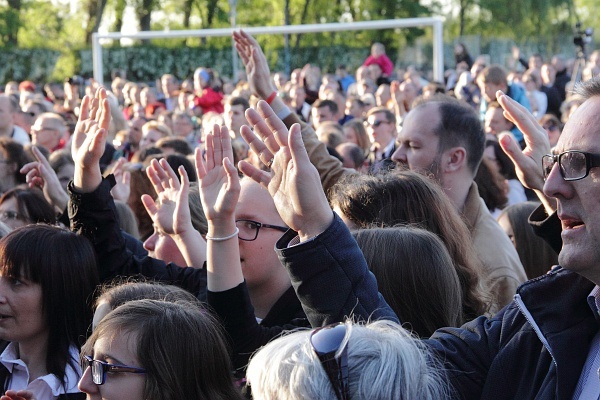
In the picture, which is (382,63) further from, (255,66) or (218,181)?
(218,181)

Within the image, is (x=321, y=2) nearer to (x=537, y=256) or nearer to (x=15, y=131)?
(x=15, y=131)

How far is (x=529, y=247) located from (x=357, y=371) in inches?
117

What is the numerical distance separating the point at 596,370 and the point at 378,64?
16.8 m

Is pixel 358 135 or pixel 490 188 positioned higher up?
pixel 490 188

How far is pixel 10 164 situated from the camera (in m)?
6.55

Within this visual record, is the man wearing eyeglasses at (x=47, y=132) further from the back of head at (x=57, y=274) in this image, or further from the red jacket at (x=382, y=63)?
the red jacket at (x=382, y=63)

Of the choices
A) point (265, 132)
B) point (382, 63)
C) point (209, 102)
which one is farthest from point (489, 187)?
point (382, 63)

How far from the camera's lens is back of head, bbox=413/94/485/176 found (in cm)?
437

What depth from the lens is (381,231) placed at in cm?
274

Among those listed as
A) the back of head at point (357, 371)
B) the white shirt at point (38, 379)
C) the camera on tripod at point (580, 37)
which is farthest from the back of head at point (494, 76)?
the back of head at point (357, 371)

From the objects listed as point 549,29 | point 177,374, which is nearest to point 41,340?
point 177,374

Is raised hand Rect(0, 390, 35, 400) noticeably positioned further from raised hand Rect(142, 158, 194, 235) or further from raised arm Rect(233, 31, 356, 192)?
raised arm Rect(233, 31, 356, 192)

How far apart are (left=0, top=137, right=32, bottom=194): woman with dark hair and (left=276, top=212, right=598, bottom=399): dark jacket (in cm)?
474

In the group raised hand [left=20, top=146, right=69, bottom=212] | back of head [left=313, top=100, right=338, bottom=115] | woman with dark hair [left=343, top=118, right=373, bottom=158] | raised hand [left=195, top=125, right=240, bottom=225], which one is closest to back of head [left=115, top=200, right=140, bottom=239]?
raised hand [left=20, top=146, right=69, bottom=212]
